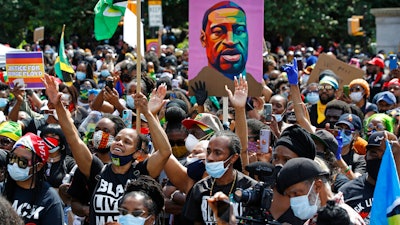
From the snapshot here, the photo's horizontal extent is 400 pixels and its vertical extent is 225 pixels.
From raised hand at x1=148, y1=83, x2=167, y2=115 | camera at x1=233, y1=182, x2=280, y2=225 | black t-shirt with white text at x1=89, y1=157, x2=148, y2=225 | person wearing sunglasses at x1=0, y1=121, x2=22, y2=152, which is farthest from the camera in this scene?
person wearing sunglasses at x1=0, y1=121, x2=22, y2=152

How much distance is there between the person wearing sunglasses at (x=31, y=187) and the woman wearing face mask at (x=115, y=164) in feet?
0.78

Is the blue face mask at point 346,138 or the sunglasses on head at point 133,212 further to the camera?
the blue face mask at point 346,138

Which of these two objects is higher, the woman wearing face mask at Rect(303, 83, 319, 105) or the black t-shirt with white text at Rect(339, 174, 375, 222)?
the black t-shirt with white text at Rect(339, 174, 375, 222)

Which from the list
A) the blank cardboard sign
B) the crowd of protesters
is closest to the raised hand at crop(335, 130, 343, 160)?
the crowd of protesters

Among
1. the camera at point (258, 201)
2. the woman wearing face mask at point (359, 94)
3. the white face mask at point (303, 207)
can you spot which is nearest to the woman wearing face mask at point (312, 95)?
the woman wearing face mask at point (359, 94)

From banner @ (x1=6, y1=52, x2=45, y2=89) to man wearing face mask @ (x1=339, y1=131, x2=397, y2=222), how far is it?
5.41 metres

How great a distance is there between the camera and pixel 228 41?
26.9 feet

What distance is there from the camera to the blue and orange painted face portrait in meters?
8.20

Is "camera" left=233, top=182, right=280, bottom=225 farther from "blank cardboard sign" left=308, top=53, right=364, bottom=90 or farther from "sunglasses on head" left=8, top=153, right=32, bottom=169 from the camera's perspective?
Result: "blank cardboard sign" left=308, top=53, right=364, bottom=90

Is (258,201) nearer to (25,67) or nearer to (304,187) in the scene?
(304,187)

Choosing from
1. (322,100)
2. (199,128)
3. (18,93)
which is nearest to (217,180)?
(199,128)

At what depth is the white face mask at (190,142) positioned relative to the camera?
23.3 ft

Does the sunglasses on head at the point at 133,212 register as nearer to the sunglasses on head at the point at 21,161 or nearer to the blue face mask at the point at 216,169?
the blue face mask at the point at 216,169

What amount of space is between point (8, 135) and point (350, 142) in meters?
3.02
